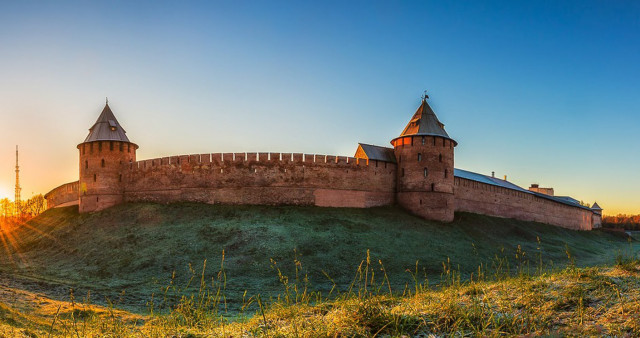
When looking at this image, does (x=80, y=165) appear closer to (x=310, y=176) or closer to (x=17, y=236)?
(x=17, y=236)

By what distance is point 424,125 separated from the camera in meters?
23.0

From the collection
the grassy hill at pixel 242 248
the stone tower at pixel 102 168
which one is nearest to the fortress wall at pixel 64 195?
the grassy hill at pixel 242 248

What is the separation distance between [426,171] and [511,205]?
478 inches

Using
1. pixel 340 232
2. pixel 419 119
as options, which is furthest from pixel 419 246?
pixel 419 119

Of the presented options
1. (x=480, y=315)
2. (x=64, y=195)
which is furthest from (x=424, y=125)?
(x=64, y=195)

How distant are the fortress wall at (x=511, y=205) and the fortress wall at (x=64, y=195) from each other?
26123 millimetres

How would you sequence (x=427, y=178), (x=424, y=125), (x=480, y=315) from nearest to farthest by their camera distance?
(x=480, y=315) → (x=427, y=178) → (x=424, y=125)

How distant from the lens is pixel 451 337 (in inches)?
131

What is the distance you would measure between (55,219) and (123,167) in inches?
246

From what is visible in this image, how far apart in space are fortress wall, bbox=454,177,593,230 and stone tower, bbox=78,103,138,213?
20.4 meters

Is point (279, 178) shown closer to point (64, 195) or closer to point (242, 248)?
point (242, 248)

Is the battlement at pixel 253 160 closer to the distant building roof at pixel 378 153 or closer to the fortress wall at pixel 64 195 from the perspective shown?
the distant building roof at pixel 378 153

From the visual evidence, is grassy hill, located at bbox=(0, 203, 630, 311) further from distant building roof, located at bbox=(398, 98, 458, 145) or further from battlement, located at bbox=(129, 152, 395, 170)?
distant building roof, located at bbox=(398, 98, 458, 145)

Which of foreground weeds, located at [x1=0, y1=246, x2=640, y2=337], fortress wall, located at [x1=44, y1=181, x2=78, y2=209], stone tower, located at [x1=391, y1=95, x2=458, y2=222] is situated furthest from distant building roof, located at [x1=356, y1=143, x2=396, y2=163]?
fortress wall, located at [x1=44, y1=181, x2=78, y2=209]
